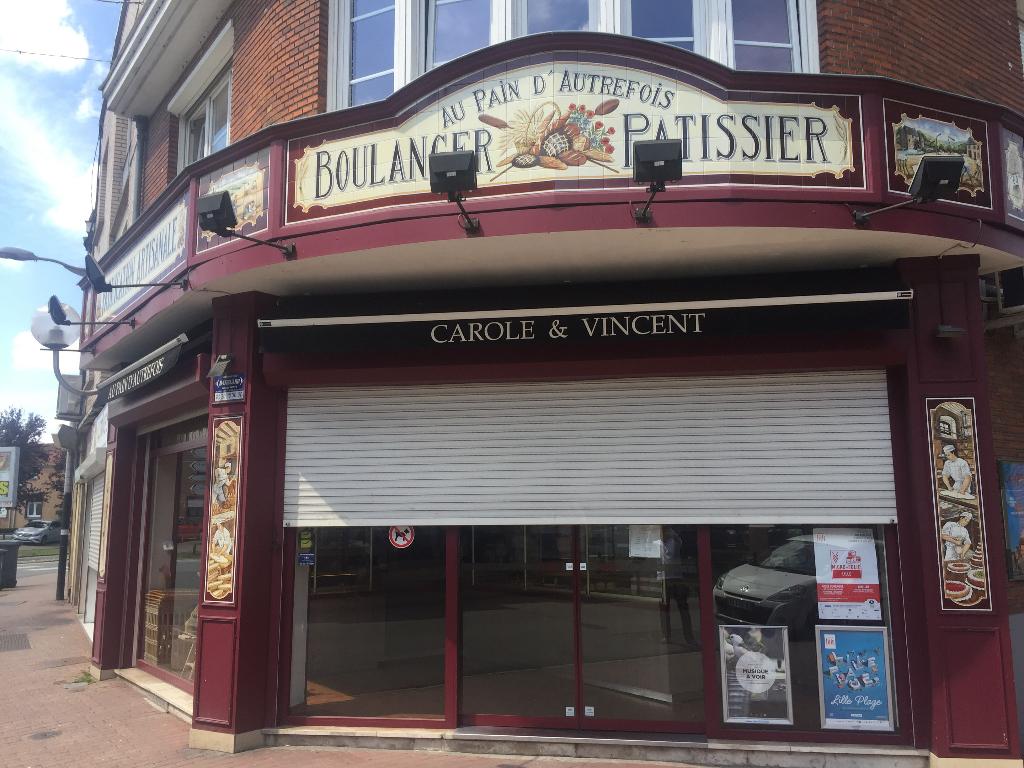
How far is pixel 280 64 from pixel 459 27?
1.88 metres

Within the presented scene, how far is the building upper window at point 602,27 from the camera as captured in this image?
6913 mm

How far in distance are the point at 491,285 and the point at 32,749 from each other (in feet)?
19.1

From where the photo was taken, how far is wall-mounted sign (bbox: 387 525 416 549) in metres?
7.14

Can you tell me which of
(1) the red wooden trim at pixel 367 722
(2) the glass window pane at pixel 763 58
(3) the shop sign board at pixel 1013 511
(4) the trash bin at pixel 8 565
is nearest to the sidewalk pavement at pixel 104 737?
(1) the red wooden trim at pixel 367 722

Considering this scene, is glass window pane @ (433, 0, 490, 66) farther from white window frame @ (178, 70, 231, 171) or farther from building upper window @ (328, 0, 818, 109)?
white window frame @ (178, 70, 231, 171)

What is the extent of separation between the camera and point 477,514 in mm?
6930

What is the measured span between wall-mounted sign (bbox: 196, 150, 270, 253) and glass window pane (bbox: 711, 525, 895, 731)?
481 centimetres

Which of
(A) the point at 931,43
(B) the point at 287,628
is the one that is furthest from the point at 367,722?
(A) the point at 931,43

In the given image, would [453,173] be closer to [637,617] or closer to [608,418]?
[608,418]

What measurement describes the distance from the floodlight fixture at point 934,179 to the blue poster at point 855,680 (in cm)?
342

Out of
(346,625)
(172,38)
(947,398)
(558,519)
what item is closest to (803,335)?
(947,398)

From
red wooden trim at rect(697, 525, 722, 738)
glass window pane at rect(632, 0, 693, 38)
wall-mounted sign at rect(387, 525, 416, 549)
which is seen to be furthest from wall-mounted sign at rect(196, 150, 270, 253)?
red wooden trim at rect(697, 525, 722, 738)

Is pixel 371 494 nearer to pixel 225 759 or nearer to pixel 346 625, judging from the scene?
pixel 346 625

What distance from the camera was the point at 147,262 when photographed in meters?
8.73
